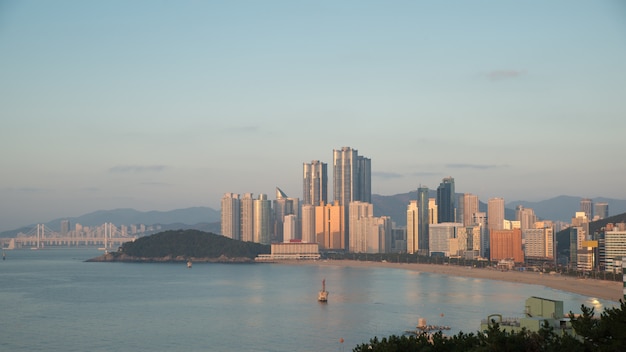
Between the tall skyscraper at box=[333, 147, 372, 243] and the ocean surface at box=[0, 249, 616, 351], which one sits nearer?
the ocean surface at box=[0, 249, 616, 351]

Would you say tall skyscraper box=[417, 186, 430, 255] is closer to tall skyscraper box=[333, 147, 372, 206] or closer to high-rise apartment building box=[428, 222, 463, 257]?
high-rise apartment building box=[428, 222, 463, 257]

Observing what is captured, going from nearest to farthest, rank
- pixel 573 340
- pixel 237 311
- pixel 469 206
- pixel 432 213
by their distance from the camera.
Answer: pixel 573 340 < pixel 237 311 < pixel 432 213 < pixel 469 206

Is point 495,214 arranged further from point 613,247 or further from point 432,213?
point 613,247

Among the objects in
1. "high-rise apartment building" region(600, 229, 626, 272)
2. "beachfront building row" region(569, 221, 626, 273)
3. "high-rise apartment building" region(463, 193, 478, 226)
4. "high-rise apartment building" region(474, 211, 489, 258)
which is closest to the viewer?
"high-rise apartment building" region(600, 229, 626, 272)

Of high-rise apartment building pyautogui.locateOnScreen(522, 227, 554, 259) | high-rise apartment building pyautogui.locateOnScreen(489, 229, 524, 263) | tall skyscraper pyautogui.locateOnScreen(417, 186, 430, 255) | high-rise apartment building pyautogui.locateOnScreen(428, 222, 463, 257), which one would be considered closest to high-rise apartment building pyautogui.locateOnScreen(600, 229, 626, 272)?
high-rise apartment building pyautogui.locateOnScreen(522, 227, 554, 259)

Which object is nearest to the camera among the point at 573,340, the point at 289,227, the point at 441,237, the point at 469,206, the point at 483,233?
the point at 573,340

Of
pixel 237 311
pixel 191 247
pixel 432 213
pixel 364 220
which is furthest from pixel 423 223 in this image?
pixel 237 311

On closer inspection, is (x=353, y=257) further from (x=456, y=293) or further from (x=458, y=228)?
(x=456, y=293)
